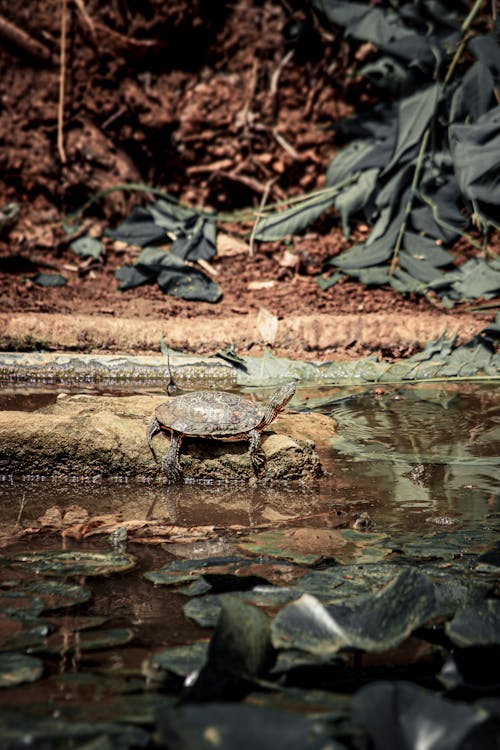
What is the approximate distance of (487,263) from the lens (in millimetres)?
6160

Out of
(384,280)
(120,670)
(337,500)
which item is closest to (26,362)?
(337,500)

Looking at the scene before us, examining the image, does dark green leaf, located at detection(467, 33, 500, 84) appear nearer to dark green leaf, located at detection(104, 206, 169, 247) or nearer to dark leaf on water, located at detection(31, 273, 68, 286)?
dark green leaf, located at detection(104, 206, 169, 247)

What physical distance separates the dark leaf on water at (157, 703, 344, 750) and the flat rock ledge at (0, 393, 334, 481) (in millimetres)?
1964

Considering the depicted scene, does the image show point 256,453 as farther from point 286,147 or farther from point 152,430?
point 286,147

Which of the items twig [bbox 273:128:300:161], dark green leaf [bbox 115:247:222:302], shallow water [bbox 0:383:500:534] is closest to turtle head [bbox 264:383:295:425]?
shallow water [bbox 0:383:500:534]

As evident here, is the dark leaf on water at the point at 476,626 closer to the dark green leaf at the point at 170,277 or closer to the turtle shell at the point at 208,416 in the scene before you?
the turtle shell at the point at 208,416

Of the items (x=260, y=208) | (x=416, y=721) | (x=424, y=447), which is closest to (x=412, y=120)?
(x=260, y=208)

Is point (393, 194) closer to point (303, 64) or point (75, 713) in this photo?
point (303, 64)

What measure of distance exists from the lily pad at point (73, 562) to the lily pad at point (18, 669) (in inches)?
19.8

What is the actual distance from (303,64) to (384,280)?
340 centimetres

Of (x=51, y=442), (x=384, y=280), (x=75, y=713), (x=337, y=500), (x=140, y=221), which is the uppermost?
(x=140, y=221)

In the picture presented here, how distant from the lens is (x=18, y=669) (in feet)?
4.71

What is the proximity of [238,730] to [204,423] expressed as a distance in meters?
1.98

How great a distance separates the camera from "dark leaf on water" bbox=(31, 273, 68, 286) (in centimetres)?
652
